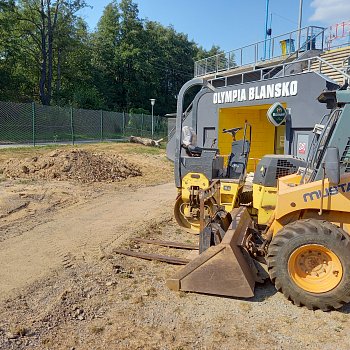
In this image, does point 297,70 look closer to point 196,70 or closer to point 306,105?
point 306,105

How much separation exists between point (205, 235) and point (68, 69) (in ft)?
141

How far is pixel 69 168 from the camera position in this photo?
14180 millimetres

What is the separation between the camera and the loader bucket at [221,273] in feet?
15.3

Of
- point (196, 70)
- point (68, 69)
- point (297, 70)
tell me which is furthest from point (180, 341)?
point (68, 69)

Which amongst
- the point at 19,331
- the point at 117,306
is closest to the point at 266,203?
the point at 117,306

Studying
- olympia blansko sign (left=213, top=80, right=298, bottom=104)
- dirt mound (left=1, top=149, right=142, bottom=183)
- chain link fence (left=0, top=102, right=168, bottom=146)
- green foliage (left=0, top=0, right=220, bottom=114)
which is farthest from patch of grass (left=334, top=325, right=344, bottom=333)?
green foliage (left=0, top=0, right=220, bottom=114)

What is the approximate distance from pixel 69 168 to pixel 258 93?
744 centimetres

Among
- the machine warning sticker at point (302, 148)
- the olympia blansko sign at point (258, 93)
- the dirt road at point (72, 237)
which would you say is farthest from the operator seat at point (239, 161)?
the olympia blansko sign at point (258, 93)

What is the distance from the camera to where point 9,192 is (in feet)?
35.9

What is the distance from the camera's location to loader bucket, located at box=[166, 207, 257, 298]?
15.3 ft

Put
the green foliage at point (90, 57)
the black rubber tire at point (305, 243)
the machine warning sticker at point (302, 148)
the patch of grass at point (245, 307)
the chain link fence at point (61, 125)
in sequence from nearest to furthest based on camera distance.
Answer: the black rubber tire at point (305, 243) → the patch of grass at point (245, 307) → the machine warning sticker at point (302, 148) → the chain link fence at point (61, 125) → the green foliage at point (90, 57)

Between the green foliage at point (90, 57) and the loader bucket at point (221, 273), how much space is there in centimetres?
3384

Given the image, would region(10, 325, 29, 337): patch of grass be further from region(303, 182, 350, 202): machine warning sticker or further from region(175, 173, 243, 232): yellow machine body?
region(175, 173, 243, 232): yellow machine body

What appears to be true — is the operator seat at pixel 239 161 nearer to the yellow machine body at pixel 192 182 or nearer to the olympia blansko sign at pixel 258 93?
the yellow machine body at pixel 192 182
